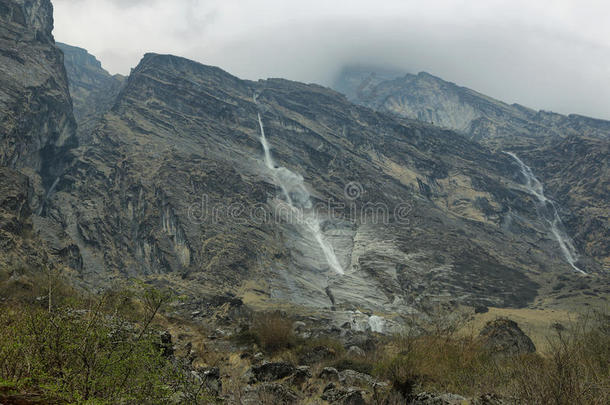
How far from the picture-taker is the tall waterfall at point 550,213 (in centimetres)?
11344

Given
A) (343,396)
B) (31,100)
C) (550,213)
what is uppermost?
(31,100)

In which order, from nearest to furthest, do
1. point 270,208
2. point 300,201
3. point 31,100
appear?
1. point 31,100
2. point 270,208
3. point 300,201

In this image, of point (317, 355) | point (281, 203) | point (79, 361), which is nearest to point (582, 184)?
point (281, 203)

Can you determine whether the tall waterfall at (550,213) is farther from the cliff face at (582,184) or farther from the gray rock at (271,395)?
the gray rock at (271,395)

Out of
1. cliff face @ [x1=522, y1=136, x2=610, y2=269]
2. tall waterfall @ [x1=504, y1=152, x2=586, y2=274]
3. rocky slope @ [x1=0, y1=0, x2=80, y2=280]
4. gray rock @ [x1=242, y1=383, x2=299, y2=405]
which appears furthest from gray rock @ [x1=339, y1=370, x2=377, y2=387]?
cliff face @ [x1=522, y1=136, x2=610, y2=269]

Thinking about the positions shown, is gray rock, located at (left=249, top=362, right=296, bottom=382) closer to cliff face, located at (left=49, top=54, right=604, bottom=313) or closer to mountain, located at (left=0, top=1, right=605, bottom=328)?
mountain, located at (left=0, top=1, right=605, bottom=328)

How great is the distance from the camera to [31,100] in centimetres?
7688

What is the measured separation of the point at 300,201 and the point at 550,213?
301 ft

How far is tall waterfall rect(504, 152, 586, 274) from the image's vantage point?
372ft

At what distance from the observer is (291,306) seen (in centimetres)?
5472

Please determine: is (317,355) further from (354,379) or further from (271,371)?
(354,379)

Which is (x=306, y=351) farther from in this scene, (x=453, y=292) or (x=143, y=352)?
(x=453, y=292)

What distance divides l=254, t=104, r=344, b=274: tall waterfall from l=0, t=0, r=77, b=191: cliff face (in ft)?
177

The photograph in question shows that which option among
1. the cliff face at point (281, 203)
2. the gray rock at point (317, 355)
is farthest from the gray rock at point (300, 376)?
the cliff face at point (281, 203)
